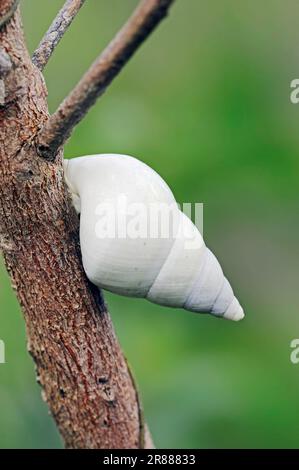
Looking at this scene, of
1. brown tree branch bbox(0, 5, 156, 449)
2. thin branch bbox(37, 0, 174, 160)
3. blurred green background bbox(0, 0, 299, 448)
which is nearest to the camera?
thin branch bbox(37, 0, 174, 160)

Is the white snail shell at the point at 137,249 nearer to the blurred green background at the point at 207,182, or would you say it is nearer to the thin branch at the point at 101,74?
the thin branch at the point at 101,74

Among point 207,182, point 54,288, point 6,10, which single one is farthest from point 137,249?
point 207,182

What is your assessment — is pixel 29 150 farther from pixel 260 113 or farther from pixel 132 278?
pixel 260 113

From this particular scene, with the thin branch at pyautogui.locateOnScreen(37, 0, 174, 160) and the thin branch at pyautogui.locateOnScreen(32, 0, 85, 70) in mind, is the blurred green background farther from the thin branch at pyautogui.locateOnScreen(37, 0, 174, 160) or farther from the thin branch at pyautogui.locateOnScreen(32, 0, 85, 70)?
the thin branch at pyautogui.locateOnScreen(37, 0, 174, 160)

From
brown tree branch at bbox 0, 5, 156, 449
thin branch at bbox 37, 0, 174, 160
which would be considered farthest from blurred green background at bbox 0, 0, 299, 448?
thin branch at bbox 37, 0, 174, 160

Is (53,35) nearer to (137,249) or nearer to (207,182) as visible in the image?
(137,249)

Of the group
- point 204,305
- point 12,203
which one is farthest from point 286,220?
point 12,203
